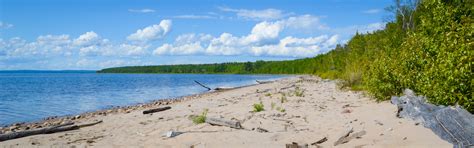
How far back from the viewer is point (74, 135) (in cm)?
1128

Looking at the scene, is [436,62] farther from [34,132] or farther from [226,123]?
[34,132]

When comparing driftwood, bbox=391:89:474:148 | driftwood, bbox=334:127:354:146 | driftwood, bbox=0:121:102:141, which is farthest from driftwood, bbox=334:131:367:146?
driftwood, bbox=0:121:102:141

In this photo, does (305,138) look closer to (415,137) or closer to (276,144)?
(276,144)

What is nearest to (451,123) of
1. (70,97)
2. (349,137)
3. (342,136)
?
(349,137)

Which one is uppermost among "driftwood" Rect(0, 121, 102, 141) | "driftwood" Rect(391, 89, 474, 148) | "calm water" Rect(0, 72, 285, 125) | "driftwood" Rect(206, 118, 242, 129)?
"driftwood" Rect(391, 89, 474, 148)

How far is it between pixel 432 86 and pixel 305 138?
4.06 meters

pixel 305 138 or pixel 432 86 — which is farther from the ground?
pixel 432 86

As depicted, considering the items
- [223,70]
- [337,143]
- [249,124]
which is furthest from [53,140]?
[223,70]

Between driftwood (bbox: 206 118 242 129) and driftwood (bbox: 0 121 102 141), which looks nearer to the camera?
driftwood (bbox: 206 118 242 129)

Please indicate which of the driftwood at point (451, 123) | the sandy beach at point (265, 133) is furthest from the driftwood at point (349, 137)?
the driftwood at point (451, 123)

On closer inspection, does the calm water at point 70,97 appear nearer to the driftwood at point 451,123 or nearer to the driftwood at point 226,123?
the driftwood at point 226,123

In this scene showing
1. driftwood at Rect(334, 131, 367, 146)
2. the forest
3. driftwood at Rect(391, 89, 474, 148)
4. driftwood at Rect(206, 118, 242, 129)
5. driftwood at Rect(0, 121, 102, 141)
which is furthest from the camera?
driftwood at Rect(0, 121, 102, 141)

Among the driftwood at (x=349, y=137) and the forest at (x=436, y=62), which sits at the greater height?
the forest at (x=436, y=62)

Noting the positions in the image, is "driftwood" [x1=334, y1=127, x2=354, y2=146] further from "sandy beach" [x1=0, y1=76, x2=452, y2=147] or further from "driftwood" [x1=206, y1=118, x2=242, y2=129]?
"driftwood" [x1=206, y1=118, x2=242, y2=129]
